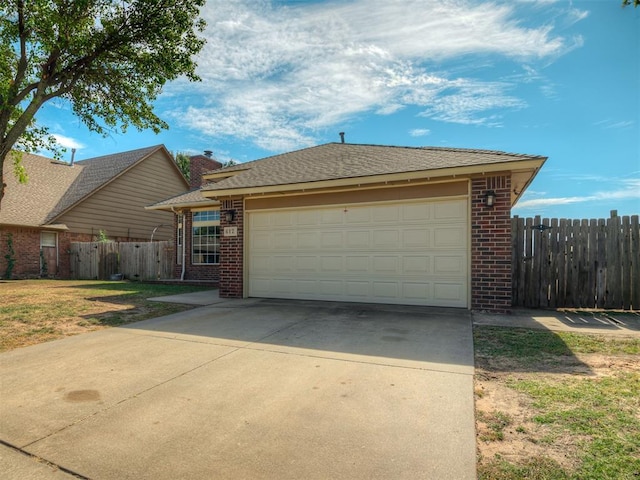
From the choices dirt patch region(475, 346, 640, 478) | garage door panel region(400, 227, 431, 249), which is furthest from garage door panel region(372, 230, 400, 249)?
dirt patch region(475, 346, 640, 478)

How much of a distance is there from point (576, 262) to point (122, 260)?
17.9 metres

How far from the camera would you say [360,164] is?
9211 mm

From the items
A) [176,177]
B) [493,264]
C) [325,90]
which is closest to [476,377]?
[493,264]

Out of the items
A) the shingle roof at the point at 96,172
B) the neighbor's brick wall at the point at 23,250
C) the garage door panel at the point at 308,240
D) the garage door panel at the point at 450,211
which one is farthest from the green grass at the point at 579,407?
the shingle roof at the point at 96,172

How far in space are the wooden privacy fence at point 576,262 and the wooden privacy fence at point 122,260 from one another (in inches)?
532

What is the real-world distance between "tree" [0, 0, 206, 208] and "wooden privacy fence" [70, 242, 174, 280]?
6285 millimetres

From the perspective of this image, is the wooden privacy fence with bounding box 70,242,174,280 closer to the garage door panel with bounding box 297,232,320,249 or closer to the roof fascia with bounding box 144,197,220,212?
the roof fascia with bounding box 144,197,220,212

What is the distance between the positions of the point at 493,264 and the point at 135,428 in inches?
260

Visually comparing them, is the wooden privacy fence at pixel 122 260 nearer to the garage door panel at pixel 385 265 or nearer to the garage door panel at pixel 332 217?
the garage door panel at pixel 332 217

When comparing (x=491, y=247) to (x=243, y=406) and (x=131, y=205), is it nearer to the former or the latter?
(x=243, y=406)

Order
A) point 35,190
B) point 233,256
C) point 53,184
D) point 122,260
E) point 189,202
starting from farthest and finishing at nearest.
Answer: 1. point 53,184
2. point 35,190
3. point 122,260
4. point 189,202
5. point 233,256

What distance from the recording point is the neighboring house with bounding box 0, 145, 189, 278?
57.2 ft

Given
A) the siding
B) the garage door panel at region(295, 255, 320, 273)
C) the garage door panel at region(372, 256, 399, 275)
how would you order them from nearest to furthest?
the garage door panel at region(372, 256, 399, 275)
the garage door panel at region(295, 255, 320, 273)
the siding

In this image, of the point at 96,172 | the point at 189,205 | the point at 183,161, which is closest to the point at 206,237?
the point at 189,205
